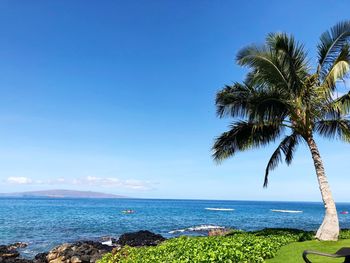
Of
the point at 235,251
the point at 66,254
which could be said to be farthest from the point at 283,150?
A: the point at 66,254

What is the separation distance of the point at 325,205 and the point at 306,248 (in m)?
3.36

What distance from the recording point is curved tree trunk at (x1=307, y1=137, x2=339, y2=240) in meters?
14.7

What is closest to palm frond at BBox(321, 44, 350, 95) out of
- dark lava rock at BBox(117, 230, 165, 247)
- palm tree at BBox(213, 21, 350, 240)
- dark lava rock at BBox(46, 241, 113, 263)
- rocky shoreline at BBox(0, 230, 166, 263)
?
palm tree at BBox(213, 21, 350, 240)

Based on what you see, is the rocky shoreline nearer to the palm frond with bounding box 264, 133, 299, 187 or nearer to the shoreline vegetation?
the shoreline vegetation

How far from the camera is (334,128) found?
17.9 metres

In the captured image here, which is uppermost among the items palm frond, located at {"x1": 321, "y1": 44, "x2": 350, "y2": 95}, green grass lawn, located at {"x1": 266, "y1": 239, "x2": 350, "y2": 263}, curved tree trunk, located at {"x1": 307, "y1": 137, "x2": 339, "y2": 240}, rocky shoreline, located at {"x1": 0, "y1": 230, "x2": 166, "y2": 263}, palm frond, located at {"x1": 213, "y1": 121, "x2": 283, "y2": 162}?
palm frond, located at {"x1": 321, "y1": 44, "x2": 350, "y2": 95}

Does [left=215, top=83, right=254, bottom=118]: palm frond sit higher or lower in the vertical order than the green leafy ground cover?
higher

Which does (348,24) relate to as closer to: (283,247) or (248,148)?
(248,148)

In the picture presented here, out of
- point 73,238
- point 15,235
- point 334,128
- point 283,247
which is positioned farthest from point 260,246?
point 15,235

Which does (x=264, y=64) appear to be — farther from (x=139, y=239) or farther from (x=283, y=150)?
(x=139, y=239)

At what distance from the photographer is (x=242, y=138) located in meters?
18.4

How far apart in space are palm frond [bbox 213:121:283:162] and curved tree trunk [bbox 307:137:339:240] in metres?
2.38

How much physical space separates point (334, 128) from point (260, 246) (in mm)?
9189

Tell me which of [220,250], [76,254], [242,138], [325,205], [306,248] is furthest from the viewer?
[76,254]
